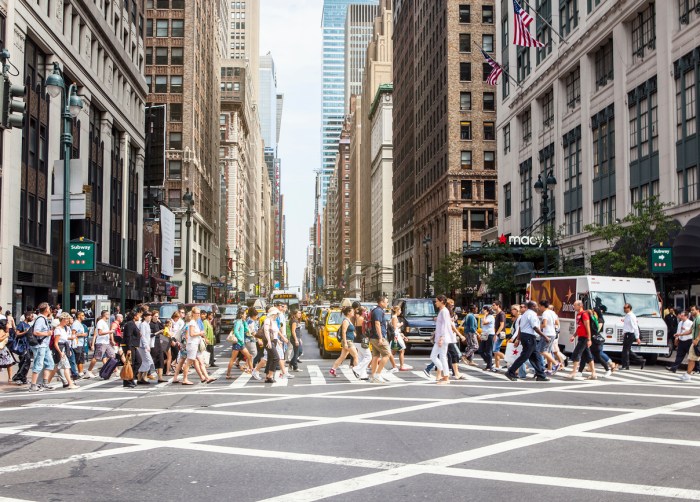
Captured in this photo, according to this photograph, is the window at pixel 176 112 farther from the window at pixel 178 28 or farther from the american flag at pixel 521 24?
the american flag at pixel 521 24

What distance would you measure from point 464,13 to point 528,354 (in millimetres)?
66534

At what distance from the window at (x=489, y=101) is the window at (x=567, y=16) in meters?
29.0

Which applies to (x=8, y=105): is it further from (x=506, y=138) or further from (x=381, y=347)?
(x=506, y=138)

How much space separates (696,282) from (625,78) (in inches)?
473

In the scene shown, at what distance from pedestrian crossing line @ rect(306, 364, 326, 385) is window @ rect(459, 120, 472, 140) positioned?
5669cm

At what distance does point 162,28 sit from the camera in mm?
79562

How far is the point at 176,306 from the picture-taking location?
36.7 metres

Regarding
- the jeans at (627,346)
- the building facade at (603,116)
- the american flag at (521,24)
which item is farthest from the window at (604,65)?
the jeans at (627,346)

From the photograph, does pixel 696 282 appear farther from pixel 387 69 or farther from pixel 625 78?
pixel 387 69

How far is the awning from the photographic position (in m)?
28.8

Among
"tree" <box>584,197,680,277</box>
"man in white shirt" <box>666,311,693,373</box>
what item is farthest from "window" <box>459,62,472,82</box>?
"man in white shirt" <box>666,311,693,373</box>

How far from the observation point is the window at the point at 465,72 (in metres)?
78.1

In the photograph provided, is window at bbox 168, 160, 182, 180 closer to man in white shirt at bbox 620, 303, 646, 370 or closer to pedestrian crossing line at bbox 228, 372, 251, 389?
pedestrian crossing line at bbox 228, 372, 251, 389

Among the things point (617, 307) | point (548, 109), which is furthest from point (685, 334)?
point (548, 109)
